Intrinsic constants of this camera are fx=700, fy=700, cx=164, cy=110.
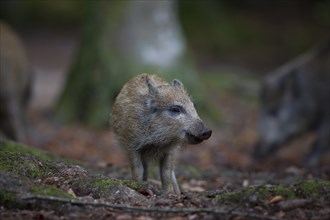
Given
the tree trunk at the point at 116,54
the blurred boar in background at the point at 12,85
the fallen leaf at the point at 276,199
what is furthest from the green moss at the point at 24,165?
the tree trunk at the point at 116,54

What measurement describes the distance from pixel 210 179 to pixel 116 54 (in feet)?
21.6

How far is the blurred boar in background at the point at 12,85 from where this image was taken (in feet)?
39.6

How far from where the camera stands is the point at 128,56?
584 inches

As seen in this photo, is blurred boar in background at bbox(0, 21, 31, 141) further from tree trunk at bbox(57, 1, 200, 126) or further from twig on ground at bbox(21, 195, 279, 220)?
twig on ground at bbox(21, 195, 279, 220)

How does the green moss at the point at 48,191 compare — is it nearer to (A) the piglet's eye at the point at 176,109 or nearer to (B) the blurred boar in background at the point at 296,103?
(A) the piglet's eye at the point at 176,109

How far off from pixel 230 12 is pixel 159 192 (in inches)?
872

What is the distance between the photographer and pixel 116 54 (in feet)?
48.8

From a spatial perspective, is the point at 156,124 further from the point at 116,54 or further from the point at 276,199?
the point at 116,54

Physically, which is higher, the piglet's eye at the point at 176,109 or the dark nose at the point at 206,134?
the piglet's eye at the point at 176,109

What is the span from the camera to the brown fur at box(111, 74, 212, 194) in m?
7.15

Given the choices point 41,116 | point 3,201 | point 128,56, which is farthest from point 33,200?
point 41,116

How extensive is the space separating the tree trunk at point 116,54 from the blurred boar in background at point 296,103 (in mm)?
2180

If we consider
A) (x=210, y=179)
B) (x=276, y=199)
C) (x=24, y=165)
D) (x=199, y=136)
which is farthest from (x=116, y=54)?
(x=276, y=199)

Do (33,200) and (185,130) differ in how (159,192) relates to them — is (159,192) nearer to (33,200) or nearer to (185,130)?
(185,130)
